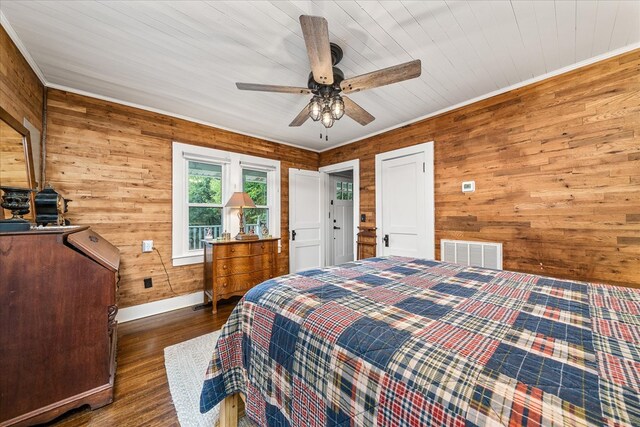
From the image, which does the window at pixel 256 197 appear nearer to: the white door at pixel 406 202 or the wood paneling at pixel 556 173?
the white door at pixel 406 202

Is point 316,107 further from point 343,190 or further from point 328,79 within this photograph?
point 343,190

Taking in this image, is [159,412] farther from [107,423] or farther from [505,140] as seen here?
[505,140]

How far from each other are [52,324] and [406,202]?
346 centimetres

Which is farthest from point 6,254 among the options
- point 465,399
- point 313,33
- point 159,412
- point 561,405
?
point 561,405

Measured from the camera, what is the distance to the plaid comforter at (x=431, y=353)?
0.56 metres

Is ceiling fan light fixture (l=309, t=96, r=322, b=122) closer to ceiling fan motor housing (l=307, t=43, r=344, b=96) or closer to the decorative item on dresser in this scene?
ceiling fan motor housing (l=307, t=43, r=344, b=96)

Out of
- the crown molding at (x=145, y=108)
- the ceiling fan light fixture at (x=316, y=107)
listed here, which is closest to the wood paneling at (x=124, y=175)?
the crown molding at (x=145, y=108)

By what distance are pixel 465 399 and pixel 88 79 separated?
355 cm

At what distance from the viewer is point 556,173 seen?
2264 mm

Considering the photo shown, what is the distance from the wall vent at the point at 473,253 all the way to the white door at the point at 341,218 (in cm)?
251

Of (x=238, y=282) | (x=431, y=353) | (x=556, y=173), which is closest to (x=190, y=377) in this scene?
(x=238, y=282)

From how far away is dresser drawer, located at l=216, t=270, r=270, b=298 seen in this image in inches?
121

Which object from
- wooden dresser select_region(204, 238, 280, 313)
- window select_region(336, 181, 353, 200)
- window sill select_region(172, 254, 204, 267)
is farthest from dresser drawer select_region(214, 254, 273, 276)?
window select_region(336, 181, 353, 200)

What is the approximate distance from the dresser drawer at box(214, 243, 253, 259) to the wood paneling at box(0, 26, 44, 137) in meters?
1.96
